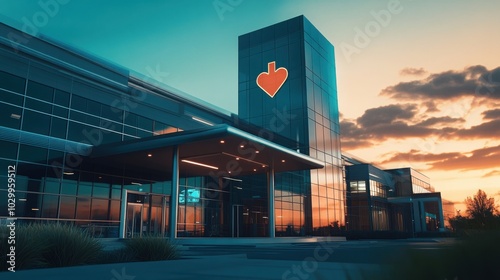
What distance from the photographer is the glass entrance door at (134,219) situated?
83.2 ft

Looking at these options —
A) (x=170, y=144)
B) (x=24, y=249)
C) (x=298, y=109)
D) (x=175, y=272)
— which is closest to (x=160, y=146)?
(x=170, y=144)

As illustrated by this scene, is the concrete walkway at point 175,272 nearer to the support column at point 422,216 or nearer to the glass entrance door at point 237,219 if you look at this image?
the glass entrance door at point 237,219

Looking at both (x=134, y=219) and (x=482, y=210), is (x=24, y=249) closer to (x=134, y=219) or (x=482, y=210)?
(x=482, y=210)

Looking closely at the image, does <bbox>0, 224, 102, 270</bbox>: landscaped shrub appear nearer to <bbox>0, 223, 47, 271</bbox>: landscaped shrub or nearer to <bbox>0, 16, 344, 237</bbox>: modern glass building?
<bbox>0, 223, 47, 271</bbox>: landscaped shrub

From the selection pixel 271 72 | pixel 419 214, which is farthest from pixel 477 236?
pixel 419 214

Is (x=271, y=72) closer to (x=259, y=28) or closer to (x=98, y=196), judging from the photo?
(x=259, y=28)

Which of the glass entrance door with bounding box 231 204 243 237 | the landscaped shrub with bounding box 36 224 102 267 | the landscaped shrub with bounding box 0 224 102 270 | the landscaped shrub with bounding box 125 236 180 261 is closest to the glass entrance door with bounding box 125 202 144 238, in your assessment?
the glass entrance door with bounding box 231 204 243 237

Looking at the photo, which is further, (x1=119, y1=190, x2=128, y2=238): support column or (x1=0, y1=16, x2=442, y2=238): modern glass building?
(x1=119, y1=190, x2=128, y2=238): support column

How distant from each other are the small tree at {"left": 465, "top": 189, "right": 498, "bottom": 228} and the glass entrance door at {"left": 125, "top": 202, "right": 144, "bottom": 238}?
2221cm

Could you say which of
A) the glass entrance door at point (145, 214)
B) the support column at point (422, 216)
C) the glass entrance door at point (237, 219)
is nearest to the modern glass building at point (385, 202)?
the support column at point (422, 216)

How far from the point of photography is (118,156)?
22781mm

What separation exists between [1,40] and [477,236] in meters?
22.4

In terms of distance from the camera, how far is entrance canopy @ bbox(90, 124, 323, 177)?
20.8 m

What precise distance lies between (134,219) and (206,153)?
662cm
